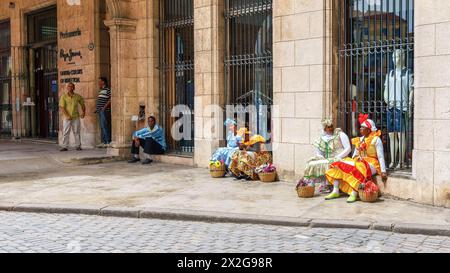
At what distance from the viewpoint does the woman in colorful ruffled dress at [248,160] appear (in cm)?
1074

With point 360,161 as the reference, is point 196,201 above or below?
below

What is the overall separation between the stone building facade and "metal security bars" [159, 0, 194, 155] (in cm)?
3

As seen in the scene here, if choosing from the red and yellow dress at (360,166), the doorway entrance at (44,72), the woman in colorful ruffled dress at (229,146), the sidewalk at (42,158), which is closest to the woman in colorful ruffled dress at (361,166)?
the red and yellow dress at (360,166)

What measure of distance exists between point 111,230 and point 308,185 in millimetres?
3191

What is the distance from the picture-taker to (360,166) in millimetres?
8688

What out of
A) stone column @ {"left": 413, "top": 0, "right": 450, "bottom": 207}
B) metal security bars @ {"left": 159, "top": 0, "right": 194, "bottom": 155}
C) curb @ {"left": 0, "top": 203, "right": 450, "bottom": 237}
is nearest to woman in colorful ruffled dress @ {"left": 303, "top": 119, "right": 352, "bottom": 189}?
stone column @ {"left": 413, "top": 0, "right": 450, "bottom": 207}

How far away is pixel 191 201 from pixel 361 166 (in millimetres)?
2540

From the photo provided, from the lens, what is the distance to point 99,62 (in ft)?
50.5

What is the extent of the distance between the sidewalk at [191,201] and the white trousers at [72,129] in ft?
9.57

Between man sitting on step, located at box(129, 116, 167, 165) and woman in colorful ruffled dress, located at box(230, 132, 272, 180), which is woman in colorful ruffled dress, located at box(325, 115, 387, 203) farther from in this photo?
man sitting on step, located at box(129, 116, 167, 165)

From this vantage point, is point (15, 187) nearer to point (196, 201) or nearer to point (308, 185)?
point (196, 201)

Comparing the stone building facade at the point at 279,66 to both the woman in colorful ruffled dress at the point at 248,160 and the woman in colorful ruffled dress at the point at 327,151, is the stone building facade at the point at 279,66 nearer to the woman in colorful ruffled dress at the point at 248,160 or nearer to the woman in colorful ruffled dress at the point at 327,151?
the woman in colorful ruffled dress at the point at 248,160
